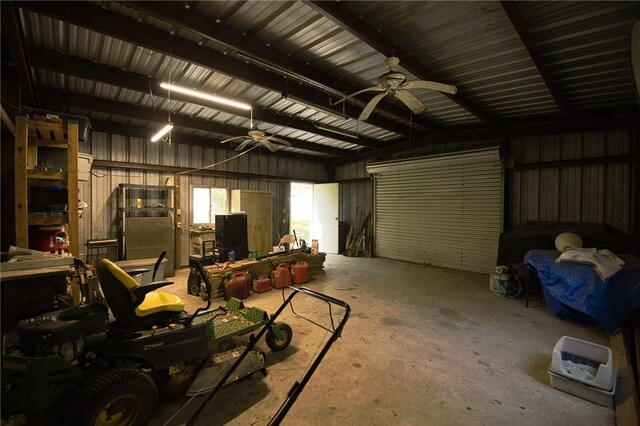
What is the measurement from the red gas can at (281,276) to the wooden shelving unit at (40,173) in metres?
2.87

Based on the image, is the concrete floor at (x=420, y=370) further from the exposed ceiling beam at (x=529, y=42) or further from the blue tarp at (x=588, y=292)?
the exposed ceiling beam at (x=529, y=42)

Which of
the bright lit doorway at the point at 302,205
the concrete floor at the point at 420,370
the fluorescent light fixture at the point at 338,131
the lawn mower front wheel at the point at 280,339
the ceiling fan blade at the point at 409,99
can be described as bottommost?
the concrete floor at the point at 420,370

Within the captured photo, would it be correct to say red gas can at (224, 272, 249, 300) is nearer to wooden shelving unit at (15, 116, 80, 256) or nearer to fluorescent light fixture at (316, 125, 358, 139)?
wooden shelving unit at (15, 116, 80, 256)

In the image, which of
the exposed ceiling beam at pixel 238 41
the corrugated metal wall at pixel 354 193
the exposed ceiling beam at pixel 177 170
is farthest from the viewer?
the corrugated metal wall at pixel 354 193

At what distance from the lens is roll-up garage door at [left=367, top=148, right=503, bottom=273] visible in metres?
6.25

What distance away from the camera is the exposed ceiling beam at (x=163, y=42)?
2529 millimetres

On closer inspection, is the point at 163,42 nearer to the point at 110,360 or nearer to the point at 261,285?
the point at 110,360

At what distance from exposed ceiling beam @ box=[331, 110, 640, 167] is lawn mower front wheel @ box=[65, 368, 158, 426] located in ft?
24.0

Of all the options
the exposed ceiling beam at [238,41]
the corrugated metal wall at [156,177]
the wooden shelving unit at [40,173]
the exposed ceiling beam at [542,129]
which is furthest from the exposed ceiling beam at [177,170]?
the exposed ceiling beam at [238,41]

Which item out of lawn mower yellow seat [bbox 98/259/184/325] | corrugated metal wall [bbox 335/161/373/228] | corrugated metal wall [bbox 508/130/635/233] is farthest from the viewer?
corrugated metal wall [bbox 335/161/373/228]

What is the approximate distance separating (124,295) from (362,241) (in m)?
7.31

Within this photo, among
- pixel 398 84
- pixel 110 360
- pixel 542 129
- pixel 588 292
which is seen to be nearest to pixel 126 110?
pixel 110 360

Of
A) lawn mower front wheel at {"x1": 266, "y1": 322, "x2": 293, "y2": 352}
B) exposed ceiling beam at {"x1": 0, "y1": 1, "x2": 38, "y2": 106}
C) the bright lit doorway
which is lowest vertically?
lawn mower front wheel at {"x1": 266, "y1": 322, "x2": 293, "y2": 352}

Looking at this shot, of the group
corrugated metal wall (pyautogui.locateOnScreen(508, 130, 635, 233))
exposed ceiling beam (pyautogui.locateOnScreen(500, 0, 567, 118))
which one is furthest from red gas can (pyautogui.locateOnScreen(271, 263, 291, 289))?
corrugated metal wall (pyautogui.locateOnScreen(508, 130, 635, 233))
